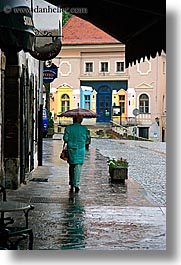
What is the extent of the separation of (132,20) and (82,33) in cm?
348

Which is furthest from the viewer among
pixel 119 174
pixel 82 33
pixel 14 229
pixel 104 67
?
pixel 104 67

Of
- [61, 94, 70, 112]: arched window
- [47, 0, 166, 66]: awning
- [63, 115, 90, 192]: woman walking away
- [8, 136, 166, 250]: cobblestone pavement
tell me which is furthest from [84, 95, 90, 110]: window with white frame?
[47, 0, 166, 66]: awning

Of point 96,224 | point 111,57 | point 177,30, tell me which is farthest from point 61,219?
point 111,57

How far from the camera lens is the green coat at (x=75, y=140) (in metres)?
10.9

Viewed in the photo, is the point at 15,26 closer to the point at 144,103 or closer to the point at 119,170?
the point at 119,170

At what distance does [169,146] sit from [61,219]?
250 cm

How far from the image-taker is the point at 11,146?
10867mm

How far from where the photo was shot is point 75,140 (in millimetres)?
10922

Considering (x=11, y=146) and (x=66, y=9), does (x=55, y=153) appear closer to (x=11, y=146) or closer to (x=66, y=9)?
(x=11, y=146)

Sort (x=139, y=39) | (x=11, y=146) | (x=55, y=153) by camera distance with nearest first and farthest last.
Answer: (x=139, y=39) < (x=11, y=146) < (x=55, y=153)

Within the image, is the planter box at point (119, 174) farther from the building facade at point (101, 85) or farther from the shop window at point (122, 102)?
the shop window at point (122, 102)

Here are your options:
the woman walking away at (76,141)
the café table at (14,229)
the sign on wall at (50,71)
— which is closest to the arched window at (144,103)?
the woman walking away at (76,141)

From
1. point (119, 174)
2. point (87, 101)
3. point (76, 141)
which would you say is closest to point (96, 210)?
point (76, 141)

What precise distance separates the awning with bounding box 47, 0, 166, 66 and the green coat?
2.16 m
